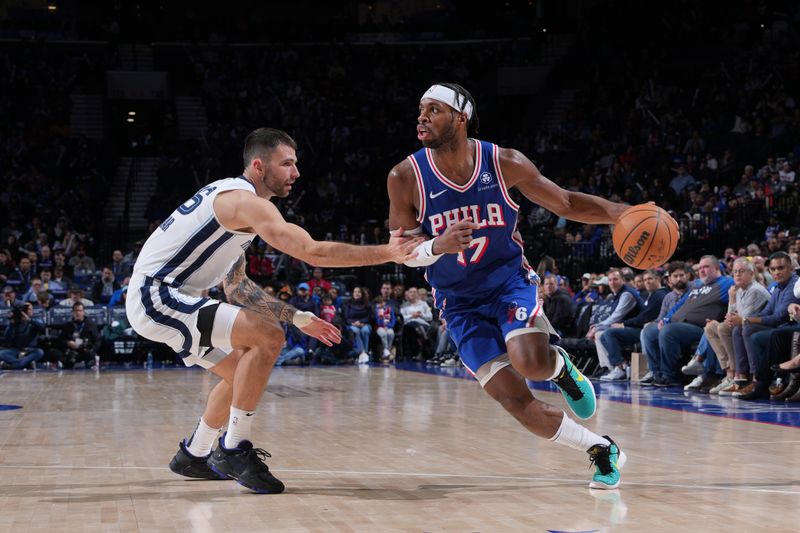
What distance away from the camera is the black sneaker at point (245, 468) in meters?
4.55

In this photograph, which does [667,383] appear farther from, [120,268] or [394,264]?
[120,268]

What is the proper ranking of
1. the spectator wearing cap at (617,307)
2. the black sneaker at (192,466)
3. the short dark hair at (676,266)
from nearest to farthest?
the black sneaker at (192,466)
the short dark hair at (676,266)
the spectator wearing cap at (617,307)

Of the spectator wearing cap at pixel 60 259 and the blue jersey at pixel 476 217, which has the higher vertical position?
the spectator wearing cap at pixel 60 259

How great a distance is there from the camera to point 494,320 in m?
4.89

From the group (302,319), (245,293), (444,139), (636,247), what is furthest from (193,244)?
(636,247)

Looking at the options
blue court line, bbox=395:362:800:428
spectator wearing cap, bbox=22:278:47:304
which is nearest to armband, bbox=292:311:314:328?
blue court line, bbox=395:362:800:428

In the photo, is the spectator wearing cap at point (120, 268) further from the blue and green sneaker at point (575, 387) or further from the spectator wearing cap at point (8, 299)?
the blue and green sneaker at point (575, 387)

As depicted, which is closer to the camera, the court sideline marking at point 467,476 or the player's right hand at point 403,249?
the player's right hand at point 403,249

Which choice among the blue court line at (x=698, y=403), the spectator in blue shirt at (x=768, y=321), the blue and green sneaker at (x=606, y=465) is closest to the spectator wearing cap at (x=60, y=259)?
the blue court line at (x=698, y=403)

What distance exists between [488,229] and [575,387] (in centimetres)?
93

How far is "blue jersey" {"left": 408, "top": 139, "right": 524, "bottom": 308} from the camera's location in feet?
15.7

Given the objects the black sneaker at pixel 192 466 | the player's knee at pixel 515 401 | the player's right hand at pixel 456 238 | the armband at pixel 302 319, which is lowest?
the black sneaker at pixel 192 466

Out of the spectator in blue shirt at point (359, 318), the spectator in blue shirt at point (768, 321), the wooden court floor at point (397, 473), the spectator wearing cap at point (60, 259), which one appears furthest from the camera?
the spectator wearing cap at point (60, 259)

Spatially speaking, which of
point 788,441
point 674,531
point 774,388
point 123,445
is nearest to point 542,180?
point 674,531
